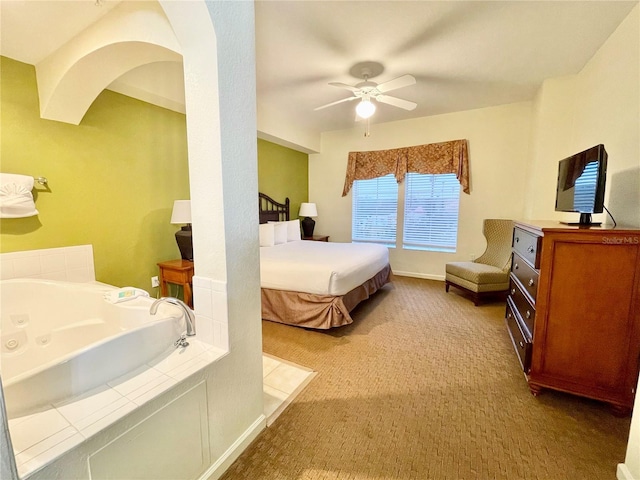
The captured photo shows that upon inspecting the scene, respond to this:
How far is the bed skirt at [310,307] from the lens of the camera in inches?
104

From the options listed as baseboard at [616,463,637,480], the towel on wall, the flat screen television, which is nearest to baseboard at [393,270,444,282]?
the flat screen television

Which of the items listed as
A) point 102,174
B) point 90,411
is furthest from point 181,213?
point 90,411

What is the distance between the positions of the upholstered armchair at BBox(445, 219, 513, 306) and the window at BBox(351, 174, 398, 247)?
4.73 ft

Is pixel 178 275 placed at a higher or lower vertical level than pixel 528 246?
lower

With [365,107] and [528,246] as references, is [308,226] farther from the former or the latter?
[528,246]

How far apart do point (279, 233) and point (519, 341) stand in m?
3.10

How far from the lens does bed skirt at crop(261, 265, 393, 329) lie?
8.65 feet

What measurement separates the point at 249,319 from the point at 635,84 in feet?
10.3

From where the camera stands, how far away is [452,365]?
220cm

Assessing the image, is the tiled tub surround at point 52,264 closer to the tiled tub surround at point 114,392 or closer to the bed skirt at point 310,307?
the tiled tub surround at point 114,392

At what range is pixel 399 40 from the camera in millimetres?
2418

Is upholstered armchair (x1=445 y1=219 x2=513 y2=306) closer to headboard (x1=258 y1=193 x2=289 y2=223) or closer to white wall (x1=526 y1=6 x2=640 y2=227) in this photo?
white wall (x1=526 y1=6 x2=640 y2=227)

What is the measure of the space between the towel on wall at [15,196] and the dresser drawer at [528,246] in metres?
3.56

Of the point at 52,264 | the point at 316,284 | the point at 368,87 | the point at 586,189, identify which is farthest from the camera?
the point at 368,87
